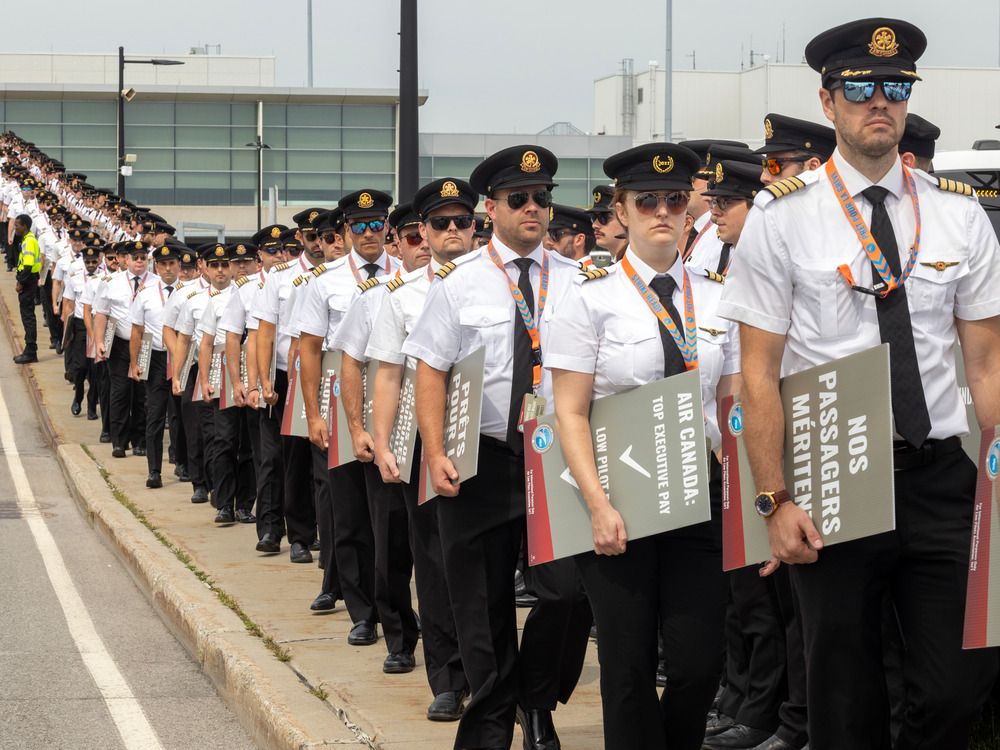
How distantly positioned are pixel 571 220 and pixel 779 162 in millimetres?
4049

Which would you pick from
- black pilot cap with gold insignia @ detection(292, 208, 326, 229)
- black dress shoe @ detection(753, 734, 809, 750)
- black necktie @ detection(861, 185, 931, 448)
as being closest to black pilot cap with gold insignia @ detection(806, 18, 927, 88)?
black necktie @ detection(861, 185, 931, 448)

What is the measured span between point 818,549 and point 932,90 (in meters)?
87.6

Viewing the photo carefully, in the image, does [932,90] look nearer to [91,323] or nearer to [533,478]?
[91,323]

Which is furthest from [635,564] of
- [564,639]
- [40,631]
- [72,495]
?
[72,495]

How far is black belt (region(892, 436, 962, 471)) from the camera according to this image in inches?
166

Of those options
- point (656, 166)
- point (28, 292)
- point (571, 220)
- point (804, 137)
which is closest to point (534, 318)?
point (656, 166)

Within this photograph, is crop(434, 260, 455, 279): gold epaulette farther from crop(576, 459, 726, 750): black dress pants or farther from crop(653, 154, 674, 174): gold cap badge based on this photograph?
crop(576, 459, 726, 750): black dress pants

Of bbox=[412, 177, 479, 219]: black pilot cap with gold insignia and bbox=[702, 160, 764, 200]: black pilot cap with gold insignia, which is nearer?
bbox=[702, 160, 764, 200]: black pilot cap with gold insignia

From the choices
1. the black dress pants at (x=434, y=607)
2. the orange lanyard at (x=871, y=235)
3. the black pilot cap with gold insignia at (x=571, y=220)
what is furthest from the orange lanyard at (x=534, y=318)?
the black pilot cap with gold insignia at (x=571, y=220)

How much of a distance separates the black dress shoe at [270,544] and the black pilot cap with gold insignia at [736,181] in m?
5.87

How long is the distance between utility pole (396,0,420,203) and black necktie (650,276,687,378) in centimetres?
701

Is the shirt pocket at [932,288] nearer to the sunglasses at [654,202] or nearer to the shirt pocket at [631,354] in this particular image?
the shirt pocket at [631,354]

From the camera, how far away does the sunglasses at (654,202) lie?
5531 mm

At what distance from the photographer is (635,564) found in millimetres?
5191
